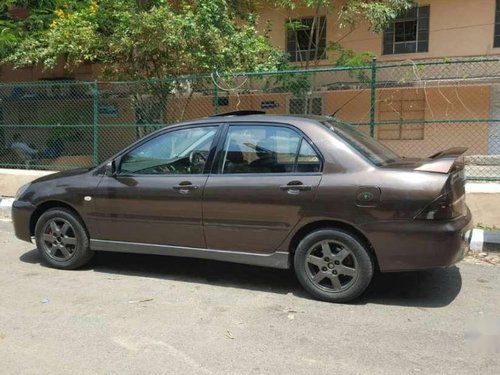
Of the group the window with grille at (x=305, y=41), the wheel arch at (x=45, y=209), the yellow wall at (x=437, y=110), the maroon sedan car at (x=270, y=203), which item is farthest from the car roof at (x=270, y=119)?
the window with grille at (x=305, y=41)

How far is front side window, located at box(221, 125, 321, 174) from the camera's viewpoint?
200 inches

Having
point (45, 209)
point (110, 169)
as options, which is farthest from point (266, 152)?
point (45, 209)

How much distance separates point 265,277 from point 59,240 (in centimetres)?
231

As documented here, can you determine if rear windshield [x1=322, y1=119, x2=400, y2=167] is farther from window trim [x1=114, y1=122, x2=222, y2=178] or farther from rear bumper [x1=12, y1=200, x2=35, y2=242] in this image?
rear bumper [x1=12, y1=200, x2=35, y2=242]

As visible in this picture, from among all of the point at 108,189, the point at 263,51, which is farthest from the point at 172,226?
the point at 263,51

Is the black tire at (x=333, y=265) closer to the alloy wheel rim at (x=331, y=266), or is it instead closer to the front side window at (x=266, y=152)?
the alloy wheel rim at (x=331, y=266)

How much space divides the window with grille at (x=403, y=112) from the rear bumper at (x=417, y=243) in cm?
877

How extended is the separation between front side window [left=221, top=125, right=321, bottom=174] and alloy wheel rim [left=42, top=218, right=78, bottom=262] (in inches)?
77.9

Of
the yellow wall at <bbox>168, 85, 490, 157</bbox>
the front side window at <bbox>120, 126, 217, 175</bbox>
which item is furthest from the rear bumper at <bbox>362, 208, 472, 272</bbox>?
the yellow wall at <bbox>168, 85, 490, 157</bbox>

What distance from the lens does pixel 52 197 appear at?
6051mm

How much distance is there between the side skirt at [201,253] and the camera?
516cm

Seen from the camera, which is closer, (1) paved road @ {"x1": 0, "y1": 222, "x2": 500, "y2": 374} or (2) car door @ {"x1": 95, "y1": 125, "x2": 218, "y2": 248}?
(1) paved road @ {"x1": 0, "y1": 222, "x2": 500, "y2": 374}

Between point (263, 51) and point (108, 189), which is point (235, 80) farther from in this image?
point (108, 189)

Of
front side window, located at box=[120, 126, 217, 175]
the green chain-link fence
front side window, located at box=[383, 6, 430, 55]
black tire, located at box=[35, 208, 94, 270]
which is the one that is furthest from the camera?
Answer: front side window, located at box=[383, 6, 430, 55]
